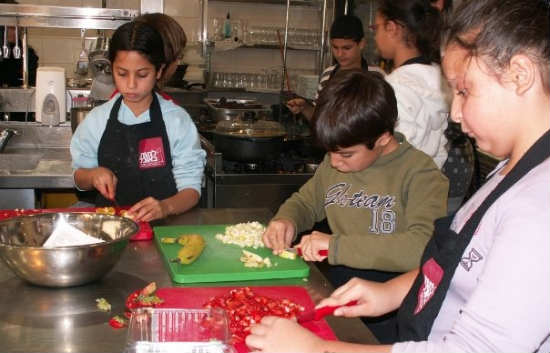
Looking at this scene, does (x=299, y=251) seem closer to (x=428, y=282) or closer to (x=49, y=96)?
(x=428, y=282)

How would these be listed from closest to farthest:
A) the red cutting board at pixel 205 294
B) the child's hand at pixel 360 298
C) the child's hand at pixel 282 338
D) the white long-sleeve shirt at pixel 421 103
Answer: the child's hand at pixel 282 338, the child's hand at pixel 360 298, the red cutting board at pixel 205 294, the white long-sleeve shirt at pixel 421 103

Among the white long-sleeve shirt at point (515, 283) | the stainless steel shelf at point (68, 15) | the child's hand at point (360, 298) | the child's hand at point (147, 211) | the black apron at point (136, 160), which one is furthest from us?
the stainless steel shelf at point (68, 15)

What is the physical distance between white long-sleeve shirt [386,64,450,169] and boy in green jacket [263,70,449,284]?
0.42 meters

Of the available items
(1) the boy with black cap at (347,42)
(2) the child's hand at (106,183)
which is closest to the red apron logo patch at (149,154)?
(2) the child's hand at (106,183)

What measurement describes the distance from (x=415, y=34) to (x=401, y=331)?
65.0 inches

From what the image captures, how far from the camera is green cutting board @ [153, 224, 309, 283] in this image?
1627 mm

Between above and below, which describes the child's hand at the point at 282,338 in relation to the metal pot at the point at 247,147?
above

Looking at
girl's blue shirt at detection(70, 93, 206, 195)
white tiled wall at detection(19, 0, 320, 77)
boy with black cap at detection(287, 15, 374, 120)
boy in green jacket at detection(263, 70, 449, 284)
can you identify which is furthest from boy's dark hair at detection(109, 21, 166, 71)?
white tiled wall at detection(19, 0, 320, 77)

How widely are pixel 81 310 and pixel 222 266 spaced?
15.9 inches

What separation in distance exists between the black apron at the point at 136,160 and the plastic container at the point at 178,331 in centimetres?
120

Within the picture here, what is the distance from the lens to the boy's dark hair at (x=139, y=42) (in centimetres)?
228

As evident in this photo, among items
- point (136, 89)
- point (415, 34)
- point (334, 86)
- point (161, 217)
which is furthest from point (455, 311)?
point (415, 34)

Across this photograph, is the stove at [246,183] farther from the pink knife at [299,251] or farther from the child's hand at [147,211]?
the pink knife at [299,251]

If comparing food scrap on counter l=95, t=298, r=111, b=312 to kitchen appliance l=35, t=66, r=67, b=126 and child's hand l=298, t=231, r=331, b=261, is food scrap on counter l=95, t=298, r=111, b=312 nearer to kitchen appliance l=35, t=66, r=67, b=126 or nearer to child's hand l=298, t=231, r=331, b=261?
child's hand l=298, t=231, r=331, b=261
